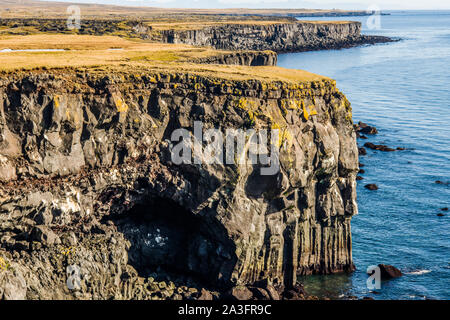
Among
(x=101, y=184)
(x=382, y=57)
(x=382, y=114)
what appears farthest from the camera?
(x=382, y=57)

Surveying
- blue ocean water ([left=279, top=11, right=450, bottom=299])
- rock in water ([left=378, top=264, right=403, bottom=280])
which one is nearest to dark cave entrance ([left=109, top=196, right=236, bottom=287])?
blue ocean water ([left=279, top=11, right=450, bottom=299])

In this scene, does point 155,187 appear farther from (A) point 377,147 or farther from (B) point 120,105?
(A) point 377,147

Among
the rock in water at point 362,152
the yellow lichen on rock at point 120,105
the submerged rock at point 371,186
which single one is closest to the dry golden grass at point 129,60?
the yellow lichen on rock at point 120,105

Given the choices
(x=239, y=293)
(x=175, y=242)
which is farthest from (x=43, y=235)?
(x=239, y=293)

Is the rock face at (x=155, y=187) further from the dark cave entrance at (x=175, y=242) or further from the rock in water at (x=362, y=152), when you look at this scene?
the rock in water at (x=362, y=152)

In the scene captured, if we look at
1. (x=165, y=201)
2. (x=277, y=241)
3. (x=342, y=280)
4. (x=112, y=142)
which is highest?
(x=112, y=142)

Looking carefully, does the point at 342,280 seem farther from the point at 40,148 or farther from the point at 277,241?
the point at 40,148
